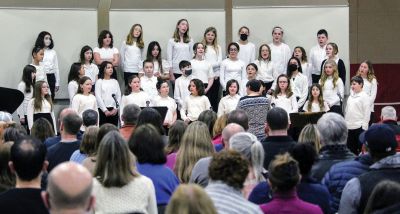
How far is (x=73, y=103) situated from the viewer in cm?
1471

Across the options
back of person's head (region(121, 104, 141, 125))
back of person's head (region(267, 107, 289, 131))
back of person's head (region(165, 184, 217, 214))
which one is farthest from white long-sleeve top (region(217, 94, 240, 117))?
back of person's head (region(165, 184, 217, 214))

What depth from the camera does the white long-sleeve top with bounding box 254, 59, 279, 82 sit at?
16359 millimetres

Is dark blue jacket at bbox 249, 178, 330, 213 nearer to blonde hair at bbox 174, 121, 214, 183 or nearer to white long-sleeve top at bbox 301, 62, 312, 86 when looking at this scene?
blonde hair at bbox 174, 121, 214, 183

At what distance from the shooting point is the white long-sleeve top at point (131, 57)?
53.4 feet

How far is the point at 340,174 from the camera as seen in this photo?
6.26 m

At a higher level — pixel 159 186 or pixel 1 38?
pixel 1 38

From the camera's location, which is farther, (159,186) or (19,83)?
(19,83)

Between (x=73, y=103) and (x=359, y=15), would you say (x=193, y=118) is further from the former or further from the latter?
(x=359, y=15)

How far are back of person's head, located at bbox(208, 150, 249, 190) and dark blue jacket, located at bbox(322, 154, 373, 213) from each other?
1456mm

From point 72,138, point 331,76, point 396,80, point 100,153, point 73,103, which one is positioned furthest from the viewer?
point 396,80

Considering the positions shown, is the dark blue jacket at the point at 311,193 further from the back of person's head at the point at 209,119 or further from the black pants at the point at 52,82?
the black pants at the point at 52,82

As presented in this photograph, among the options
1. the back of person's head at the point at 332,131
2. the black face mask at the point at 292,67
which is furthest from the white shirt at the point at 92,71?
the back of person's head at the point at 332,131

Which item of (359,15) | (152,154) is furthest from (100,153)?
(359,15)

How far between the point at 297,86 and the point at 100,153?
10770 mm
